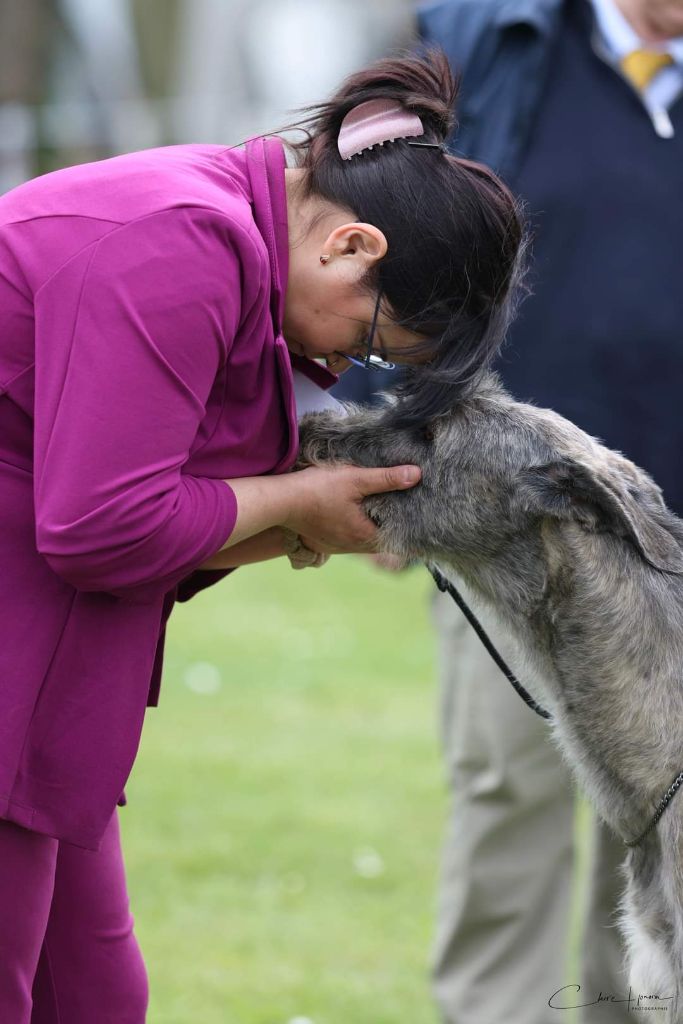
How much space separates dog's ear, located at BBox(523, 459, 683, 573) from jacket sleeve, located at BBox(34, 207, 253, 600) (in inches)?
37.6

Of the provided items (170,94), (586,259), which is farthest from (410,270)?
(170,94)

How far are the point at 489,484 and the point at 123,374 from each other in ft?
3.66

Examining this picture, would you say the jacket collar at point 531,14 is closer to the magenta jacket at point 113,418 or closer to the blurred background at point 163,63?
the magenta jacket at point 113,418

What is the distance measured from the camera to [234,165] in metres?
2.89

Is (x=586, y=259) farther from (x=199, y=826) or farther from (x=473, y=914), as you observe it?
(x=199, y=826)

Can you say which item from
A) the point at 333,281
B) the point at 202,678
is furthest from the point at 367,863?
the point at 333,281

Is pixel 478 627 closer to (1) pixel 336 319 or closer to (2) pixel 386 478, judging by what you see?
(2) pixel 386 478

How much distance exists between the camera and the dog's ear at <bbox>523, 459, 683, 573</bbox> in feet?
10.3

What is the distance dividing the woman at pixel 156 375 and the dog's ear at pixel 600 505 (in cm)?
32

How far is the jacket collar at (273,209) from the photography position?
2816 millimetres

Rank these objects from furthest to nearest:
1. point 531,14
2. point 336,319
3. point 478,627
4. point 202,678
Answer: point 202,678 → point 531,14 → point 478,627 → point 336,319

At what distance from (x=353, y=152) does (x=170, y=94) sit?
28.5 meters

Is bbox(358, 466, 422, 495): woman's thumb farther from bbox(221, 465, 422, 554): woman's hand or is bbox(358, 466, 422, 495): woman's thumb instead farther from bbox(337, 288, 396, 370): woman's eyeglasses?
bbox(337, 288, 396, 370): woman's eyeglasses

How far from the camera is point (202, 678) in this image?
29.8ft
